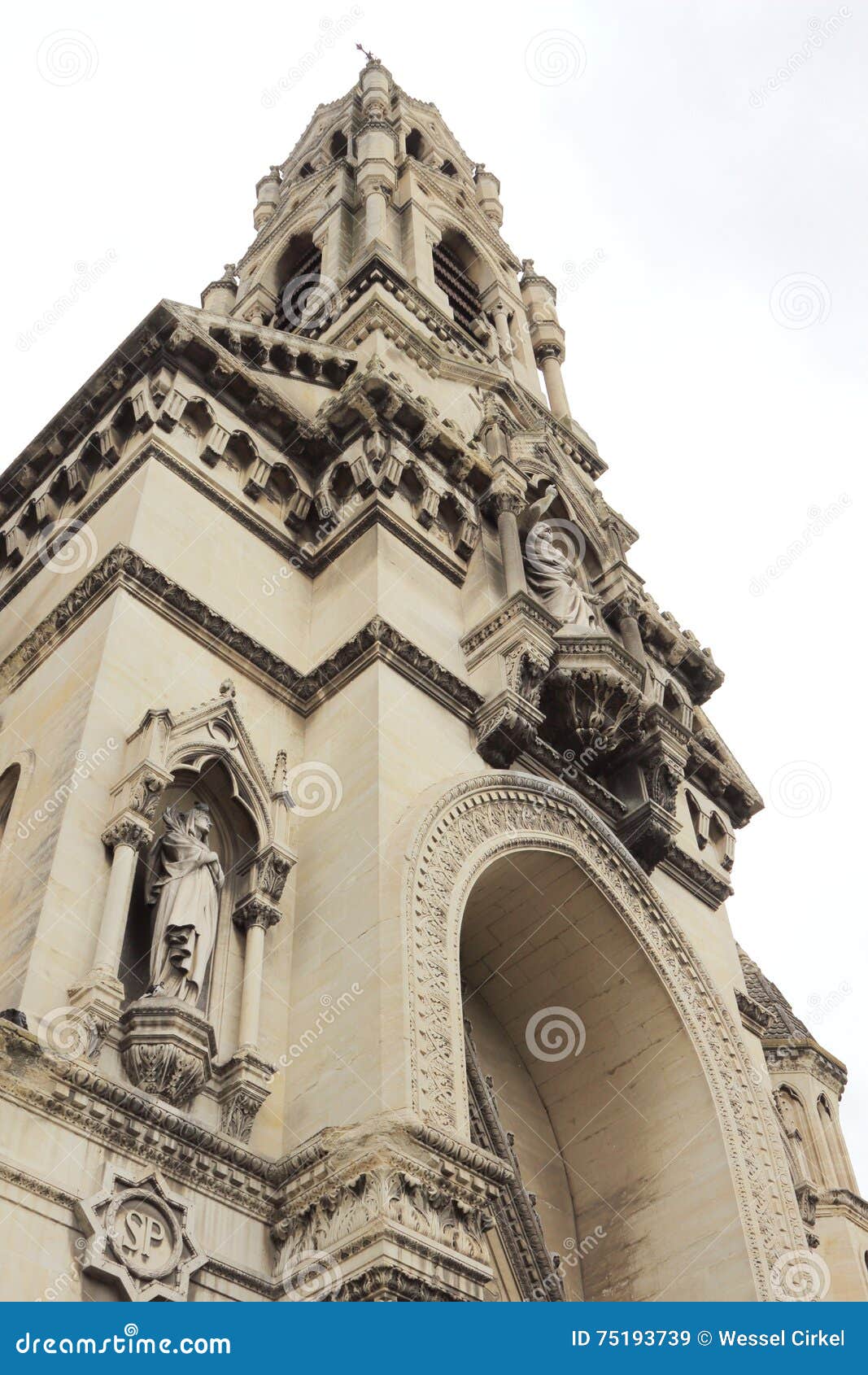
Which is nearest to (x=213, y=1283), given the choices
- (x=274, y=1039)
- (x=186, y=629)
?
Answer: (x=274, y=1039)

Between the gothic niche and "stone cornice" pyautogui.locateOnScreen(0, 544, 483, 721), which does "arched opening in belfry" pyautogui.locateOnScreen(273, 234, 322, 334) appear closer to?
"stone cornice" pyautogui.locateOnScreen(0, 544, 483, 721)

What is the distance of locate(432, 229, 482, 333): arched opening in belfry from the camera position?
31.4 metres

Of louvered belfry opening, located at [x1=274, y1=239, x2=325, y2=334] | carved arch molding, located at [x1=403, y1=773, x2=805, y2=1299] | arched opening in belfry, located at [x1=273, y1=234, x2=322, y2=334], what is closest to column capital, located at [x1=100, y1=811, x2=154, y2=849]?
carved arch molding, located at [x1=403, y1=773, x2=805, y2=1299]

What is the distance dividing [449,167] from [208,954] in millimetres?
29396

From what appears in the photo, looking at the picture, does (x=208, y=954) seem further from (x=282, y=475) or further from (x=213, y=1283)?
(x=282, y=475)

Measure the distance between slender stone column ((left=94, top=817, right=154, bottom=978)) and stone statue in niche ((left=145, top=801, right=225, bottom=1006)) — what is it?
36 cm

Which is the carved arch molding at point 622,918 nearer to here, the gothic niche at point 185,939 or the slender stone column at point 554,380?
the gothic niche at point 185,939

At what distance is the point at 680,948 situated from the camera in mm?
17312

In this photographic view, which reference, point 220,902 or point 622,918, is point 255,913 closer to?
point 220,902

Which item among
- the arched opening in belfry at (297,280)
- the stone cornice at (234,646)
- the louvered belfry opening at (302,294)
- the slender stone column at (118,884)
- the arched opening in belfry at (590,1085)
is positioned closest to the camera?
the slender stone column at (118,884)

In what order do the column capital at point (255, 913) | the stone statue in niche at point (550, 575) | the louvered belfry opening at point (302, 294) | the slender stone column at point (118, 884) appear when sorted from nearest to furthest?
the slender stone column at point (118, 884) < the column capital at point (255, 913) < the stone statue in niche at point (550, 575) < the louvered belfry opening at point (302, 294)

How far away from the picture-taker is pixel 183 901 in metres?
12.1

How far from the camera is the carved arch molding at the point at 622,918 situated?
1210 centimetres

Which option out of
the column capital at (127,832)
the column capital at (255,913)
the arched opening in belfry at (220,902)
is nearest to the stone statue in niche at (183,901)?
the arched opening in belfry at (220,902)
